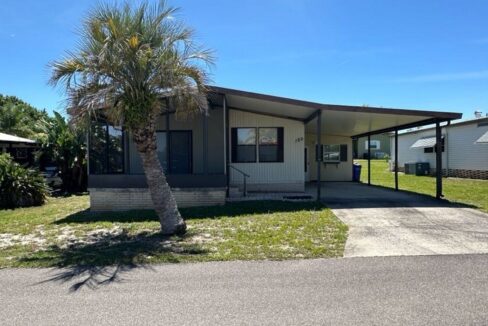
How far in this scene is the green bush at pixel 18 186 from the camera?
13.3 metres

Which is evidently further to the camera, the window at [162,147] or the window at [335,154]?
the window at [335,154]

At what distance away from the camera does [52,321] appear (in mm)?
3939

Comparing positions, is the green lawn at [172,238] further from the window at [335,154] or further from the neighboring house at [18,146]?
the window at [335,154]

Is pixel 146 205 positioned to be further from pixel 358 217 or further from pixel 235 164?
pixel 358 217

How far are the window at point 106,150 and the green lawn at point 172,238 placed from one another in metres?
1.71

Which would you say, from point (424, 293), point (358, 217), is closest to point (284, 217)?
point (358, 217)

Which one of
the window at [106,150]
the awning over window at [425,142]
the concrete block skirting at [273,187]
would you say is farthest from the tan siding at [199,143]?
the awning over window at [425,142]

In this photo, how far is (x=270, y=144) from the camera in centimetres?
1452

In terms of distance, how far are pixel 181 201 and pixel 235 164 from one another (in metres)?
3.51

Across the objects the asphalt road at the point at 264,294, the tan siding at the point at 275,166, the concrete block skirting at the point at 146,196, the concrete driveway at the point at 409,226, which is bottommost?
the asphalt road at the point at 264,294

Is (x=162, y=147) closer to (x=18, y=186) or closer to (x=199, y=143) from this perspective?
(x=199, y=143)

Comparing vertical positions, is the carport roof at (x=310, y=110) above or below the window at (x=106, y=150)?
above

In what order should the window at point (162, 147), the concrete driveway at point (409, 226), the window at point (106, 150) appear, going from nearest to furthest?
1. the concrete driveway at point (409, 226)
2. the window at point (106, 150)
3. the window at point (162, 147)

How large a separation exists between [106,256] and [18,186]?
8.85 m
